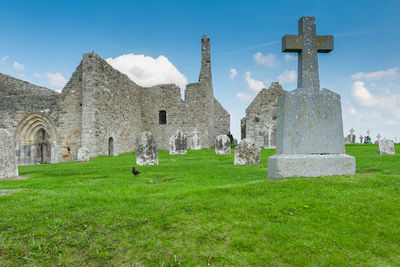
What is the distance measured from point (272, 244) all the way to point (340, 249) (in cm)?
71

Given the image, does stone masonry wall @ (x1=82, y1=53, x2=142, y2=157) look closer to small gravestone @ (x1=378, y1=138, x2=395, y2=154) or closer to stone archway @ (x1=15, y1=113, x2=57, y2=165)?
stone archway @ (x1=15, y1=113, x2=57, y2=165)

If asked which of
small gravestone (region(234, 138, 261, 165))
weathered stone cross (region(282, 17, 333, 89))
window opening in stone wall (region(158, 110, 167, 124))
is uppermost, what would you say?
window opening in stone wall (region(158, 110, 167, 124))

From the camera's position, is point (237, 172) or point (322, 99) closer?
point (322, 99)

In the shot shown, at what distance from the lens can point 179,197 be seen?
4.32 m

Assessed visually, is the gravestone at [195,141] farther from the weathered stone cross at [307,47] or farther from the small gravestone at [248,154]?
the weathered stone cross at [307,47]

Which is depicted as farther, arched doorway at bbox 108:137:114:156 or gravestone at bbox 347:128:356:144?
gravestone at bbox 347:128:356:144

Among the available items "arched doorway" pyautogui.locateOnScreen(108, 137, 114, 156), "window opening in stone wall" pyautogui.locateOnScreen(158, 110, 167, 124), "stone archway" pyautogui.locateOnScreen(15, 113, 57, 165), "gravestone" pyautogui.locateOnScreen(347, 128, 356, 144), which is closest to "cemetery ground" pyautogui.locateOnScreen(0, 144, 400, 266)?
"stone archway" pyautogui.locateOnScreen(15, 113, 57, 165)

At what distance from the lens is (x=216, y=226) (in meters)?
3.10

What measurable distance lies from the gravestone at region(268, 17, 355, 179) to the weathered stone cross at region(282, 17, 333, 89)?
0.32ft

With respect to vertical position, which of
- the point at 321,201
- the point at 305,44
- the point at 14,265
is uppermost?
the point at 305,44

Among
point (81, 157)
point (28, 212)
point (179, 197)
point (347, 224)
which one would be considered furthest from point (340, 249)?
point (81, 157)

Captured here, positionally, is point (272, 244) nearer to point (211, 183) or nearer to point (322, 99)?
point (211, 183)

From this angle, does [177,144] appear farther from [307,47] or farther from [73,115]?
[307,47]

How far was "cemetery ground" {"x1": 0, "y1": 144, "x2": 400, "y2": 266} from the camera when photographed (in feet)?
8.39
